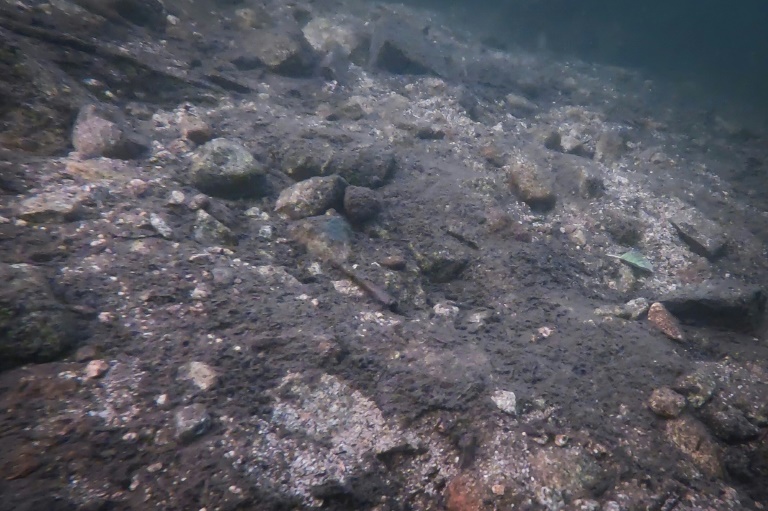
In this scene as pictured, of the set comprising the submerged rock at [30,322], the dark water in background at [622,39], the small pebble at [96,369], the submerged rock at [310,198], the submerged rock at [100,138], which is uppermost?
the dark water in background at [622,39]

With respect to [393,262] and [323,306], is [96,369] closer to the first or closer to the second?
[323,306]

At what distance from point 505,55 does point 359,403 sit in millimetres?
17217

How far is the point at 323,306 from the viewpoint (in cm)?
359

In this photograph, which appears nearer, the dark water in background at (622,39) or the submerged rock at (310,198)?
the submerged rock at (310,198)

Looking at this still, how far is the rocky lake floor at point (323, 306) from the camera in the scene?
2404 mm

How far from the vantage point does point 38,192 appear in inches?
136

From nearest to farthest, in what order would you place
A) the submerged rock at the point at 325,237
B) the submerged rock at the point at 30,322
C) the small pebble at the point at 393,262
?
the submerged rock at the point at 30,322, the submerged rock at the point at 325,237, the small pebble at the point at 393,262

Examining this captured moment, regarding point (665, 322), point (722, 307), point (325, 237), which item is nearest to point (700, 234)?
point (722, 307)

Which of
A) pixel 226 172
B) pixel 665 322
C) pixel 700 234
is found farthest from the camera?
pixel 700 234

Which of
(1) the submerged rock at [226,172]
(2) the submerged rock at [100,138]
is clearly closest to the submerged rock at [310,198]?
(1) the submerged rock at [226,172]

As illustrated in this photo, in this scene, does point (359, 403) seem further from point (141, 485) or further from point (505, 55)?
point (505, 55)

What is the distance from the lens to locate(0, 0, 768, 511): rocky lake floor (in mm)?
2404

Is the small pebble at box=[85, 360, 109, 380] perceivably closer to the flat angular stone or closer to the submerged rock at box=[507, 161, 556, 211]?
the submerged rock at box=[507, 161, 556, 211]

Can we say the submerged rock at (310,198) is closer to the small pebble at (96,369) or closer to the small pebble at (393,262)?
the small pebble at (393,262)
